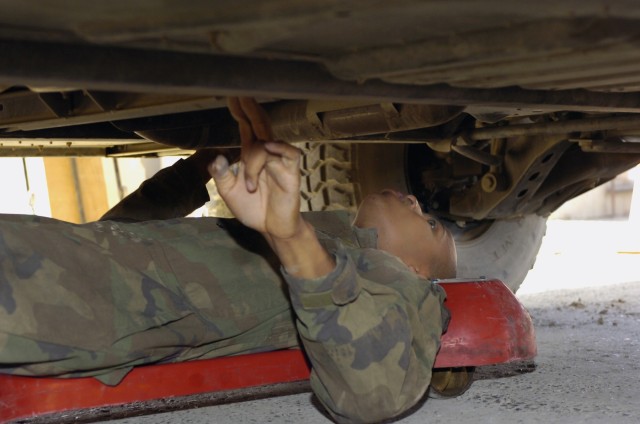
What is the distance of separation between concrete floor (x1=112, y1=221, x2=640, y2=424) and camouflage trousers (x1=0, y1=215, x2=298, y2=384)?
0.31 meters

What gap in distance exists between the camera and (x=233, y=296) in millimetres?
2086

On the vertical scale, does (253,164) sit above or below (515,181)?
above

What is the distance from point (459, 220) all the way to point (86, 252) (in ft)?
6.28

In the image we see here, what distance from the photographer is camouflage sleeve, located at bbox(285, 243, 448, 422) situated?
1.75 meters

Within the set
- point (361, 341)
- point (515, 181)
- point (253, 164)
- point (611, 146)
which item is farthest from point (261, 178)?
point (515, 181)

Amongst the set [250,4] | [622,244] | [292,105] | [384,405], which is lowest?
[622,244]

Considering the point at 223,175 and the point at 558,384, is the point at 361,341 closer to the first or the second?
the point at 223,175

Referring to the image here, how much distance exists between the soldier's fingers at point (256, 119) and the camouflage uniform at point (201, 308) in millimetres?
282

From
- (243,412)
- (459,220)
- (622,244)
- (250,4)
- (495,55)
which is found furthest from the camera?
(622,244)

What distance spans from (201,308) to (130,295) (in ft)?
0.54

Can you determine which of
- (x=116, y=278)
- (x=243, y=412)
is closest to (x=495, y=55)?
(x=116, y=278)

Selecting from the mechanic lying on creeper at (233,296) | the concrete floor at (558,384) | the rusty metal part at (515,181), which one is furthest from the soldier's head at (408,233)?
the rusty metal part at (515,181)

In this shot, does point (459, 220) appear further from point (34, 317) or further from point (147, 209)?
point (34, 317)

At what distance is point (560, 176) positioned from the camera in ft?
10.8
